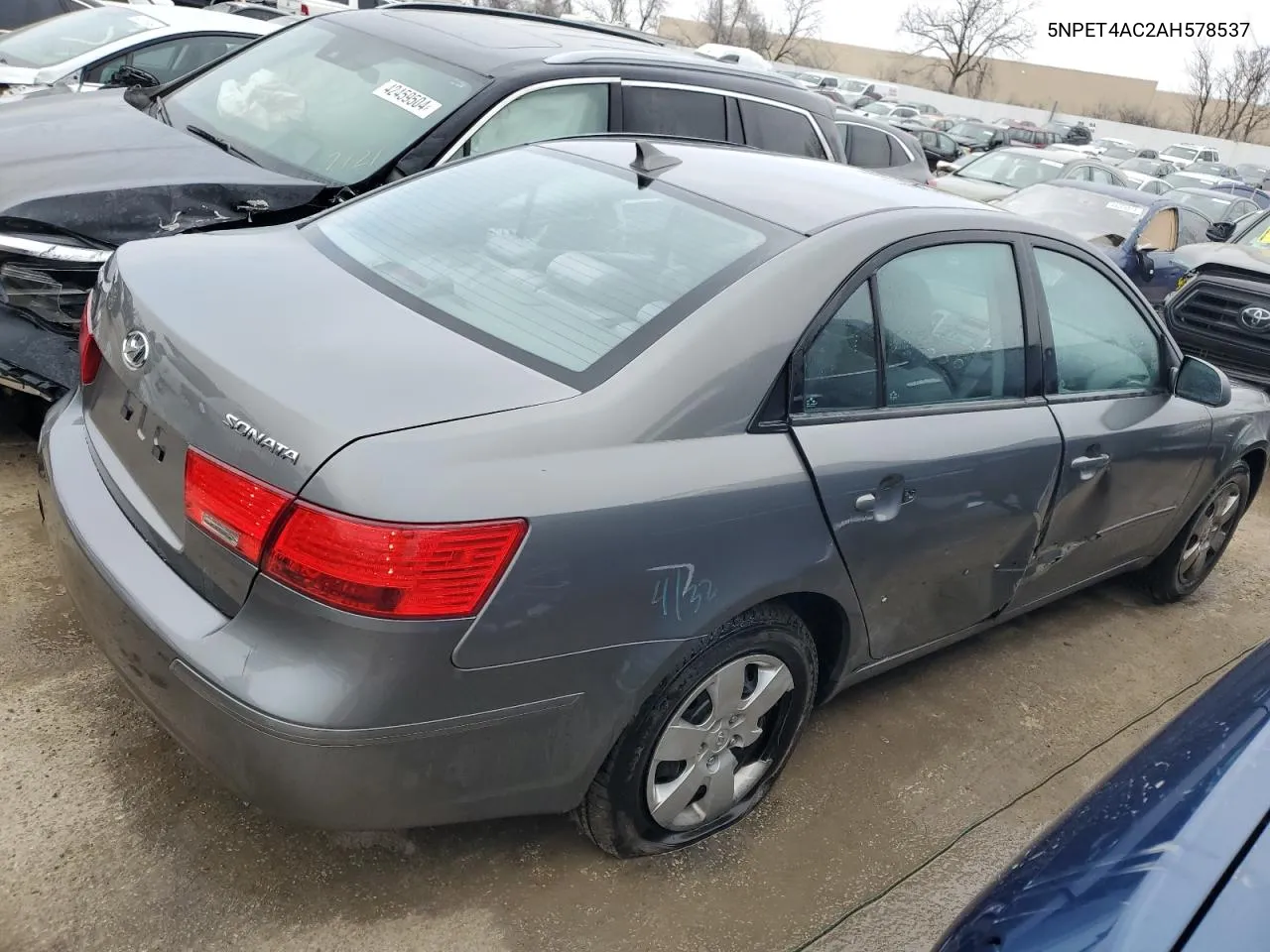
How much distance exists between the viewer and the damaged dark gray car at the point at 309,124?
3479 mm

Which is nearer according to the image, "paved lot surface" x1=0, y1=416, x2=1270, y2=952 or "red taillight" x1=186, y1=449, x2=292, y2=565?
"red taillight" x1=186, y1=449, x2=292, y2=565

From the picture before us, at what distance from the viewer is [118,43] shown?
7.23 meters

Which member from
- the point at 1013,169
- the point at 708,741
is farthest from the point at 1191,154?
the point at 708,741

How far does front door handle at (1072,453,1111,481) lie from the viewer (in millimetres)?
3270

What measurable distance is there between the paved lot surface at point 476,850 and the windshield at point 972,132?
30.1 meters

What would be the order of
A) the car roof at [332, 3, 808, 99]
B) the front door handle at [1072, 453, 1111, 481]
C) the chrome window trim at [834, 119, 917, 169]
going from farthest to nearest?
the chrome window trim at [834, 119, 917, 169] → the car roof at [332, 3, 808, 99] → the front door handle at [1072, 453, 1111, 481]

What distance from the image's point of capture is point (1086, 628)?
4.32 meters

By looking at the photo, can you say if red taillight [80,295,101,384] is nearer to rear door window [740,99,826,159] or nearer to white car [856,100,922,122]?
rear door window [740,99,826,159]

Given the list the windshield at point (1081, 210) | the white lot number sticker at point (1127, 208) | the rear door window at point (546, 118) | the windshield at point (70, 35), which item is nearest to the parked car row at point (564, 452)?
the rear door window at point (546, 118)

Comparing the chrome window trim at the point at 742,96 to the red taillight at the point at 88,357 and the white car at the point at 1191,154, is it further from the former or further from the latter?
the white car at the point at 1191,154

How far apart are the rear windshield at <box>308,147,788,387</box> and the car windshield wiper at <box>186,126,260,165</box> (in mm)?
1586

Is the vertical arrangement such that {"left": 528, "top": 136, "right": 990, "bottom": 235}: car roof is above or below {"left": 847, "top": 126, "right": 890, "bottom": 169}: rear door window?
above

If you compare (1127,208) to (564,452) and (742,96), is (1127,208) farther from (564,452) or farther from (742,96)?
(564,452)

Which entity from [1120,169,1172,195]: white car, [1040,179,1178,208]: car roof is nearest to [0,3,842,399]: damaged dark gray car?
[1040,179,1178,208]: car roof
